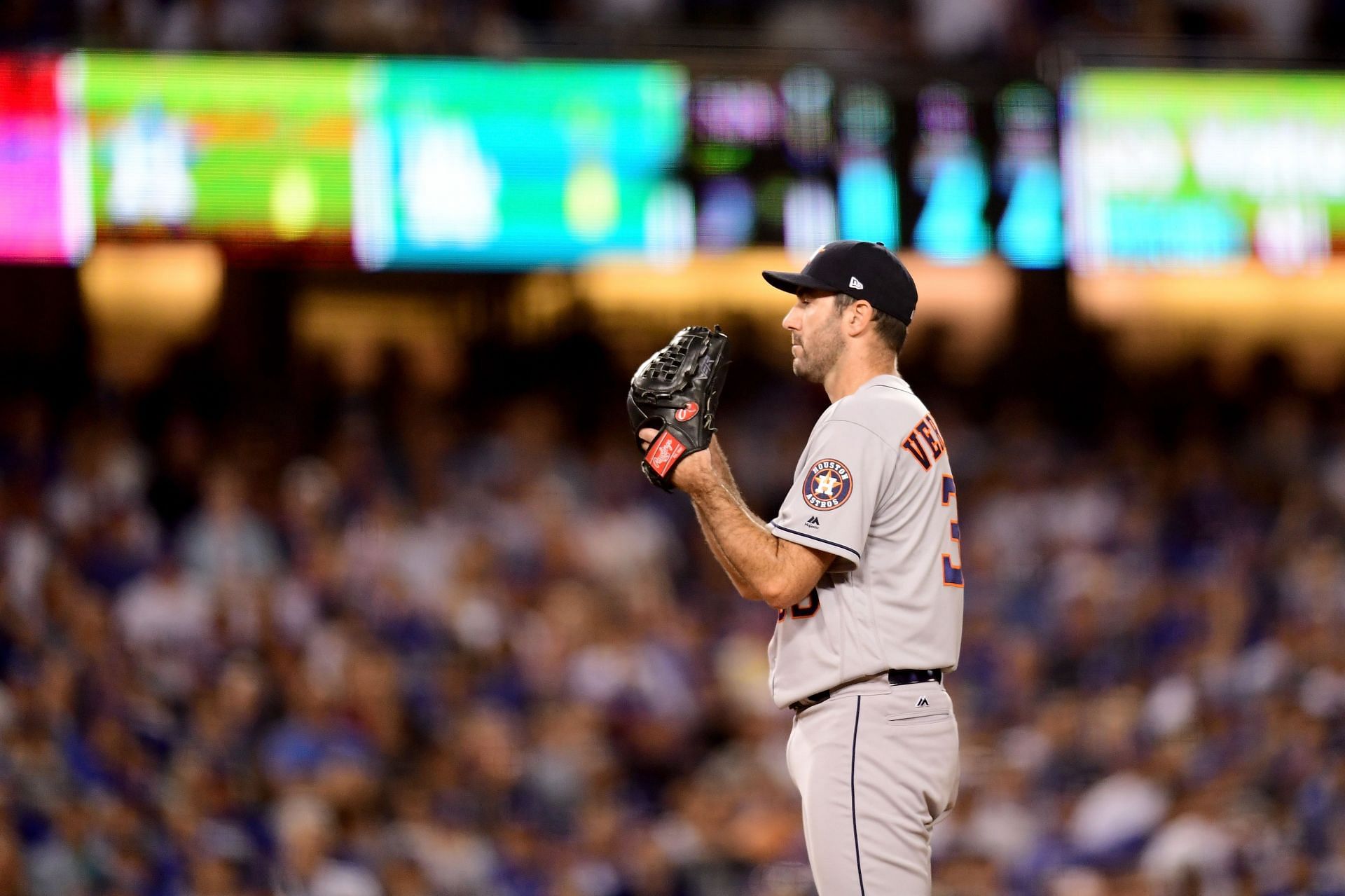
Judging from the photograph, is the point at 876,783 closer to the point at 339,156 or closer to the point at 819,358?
the point at 819,358

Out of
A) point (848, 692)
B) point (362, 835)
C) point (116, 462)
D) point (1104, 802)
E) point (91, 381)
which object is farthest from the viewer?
point (91, 381)

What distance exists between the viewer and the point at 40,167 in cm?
809

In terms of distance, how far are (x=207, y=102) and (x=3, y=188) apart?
1.09 metres

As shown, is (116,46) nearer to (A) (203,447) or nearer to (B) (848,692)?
(A) (203,447)

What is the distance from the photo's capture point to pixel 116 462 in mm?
8391

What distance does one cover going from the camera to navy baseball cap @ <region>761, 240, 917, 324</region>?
3.11 metres

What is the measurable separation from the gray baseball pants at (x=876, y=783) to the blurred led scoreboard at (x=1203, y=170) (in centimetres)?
642

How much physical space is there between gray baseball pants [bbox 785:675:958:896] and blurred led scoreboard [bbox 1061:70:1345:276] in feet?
21.1

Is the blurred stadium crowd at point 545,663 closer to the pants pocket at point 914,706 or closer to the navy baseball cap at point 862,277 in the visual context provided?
the pants pocket at point 914,706

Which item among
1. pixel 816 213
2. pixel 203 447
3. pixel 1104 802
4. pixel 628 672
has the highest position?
pixel 816 213

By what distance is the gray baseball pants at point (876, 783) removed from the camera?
9.56 feet

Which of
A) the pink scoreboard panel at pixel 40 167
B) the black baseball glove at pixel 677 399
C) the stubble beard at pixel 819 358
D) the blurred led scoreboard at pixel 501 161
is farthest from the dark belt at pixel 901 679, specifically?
the pink scoreboard panel at pixel 40 167

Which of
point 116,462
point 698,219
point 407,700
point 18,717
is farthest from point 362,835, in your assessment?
point 698,219

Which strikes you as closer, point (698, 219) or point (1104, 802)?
point (1104, 802)
